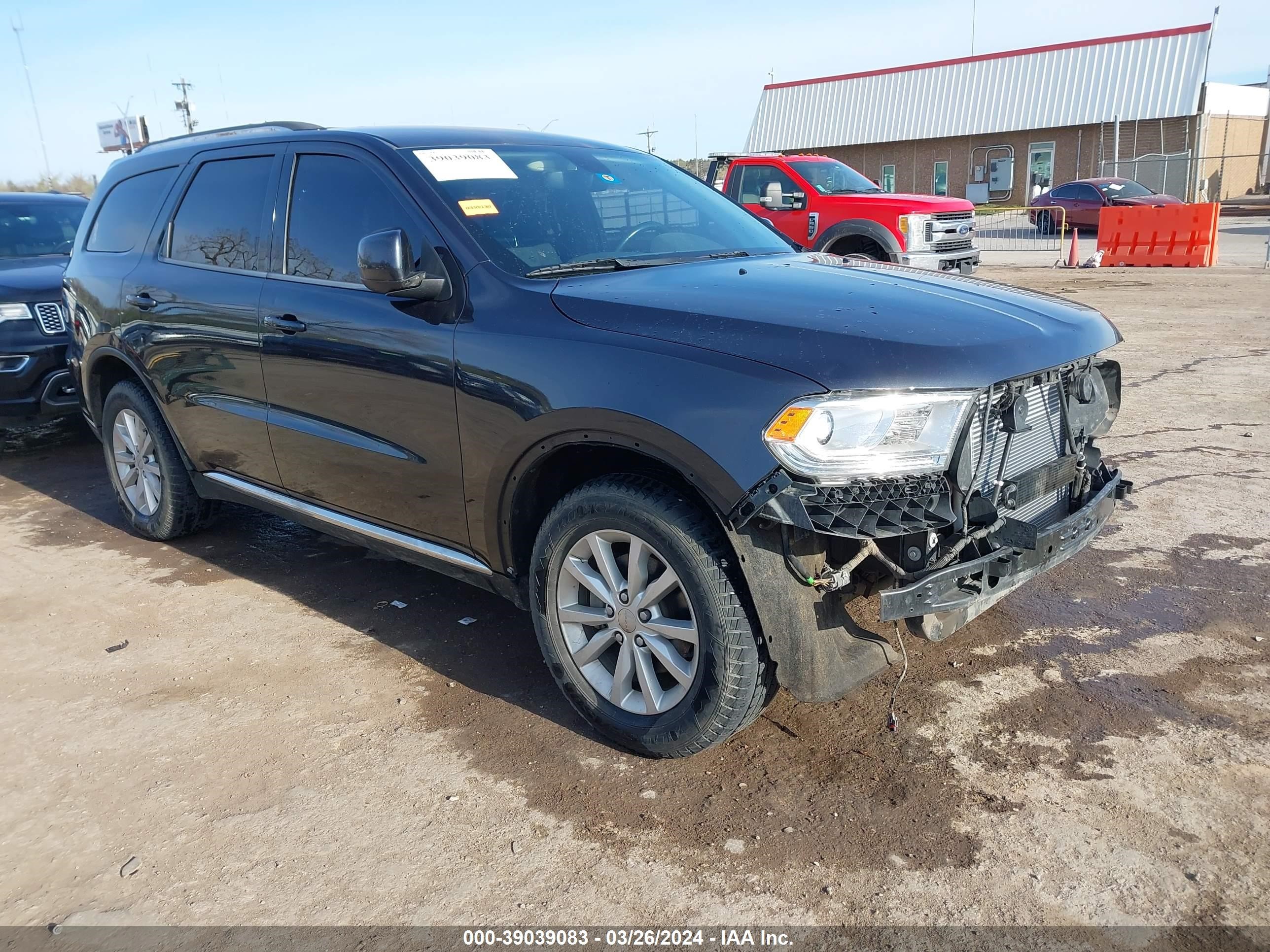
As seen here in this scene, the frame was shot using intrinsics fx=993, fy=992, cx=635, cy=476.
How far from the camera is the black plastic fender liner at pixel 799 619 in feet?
8.84

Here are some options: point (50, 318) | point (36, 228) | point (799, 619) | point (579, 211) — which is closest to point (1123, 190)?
point (36, 228)

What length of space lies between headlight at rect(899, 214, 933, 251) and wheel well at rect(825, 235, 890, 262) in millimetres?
304

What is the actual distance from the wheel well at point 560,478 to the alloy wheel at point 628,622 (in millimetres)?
211

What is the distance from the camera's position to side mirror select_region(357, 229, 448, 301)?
3201 millimetres

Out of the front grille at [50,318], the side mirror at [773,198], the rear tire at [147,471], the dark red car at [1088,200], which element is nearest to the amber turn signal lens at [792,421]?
the rear tire at [147,471]

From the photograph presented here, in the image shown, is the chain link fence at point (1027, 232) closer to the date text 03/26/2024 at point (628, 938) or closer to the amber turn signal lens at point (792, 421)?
the amber turn signal lens at point (792, 421)

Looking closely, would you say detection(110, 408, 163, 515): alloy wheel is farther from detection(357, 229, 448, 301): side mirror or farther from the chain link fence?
the chain link fence

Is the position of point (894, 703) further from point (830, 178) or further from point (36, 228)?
point (830, 178)

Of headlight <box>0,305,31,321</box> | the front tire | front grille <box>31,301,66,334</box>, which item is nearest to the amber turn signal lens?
the front tire

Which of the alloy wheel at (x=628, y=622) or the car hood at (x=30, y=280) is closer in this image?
the alloy wheel at (x=628, y=622)

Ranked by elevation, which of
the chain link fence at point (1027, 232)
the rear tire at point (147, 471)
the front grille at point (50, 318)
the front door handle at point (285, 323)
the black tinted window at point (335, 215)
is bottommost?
the chain link fence at point (1027, 232)

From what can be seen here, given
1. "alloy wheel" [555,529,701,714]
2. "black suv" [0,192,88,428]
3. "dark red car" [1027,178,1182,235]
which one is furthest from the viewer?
"dark red car" [1027,178,1182,235]

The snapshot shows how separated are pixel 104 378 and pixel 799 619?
14.7ft

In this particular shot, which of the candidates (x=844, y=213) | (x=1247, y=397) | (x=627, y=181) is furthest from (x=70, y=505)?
(x=844, y=213)
